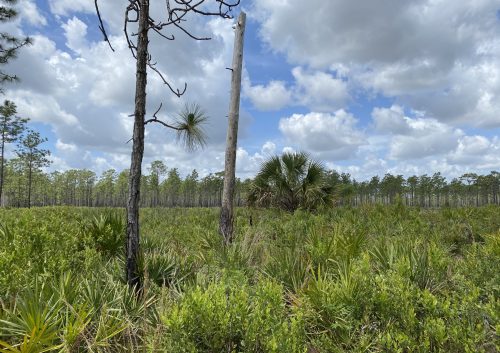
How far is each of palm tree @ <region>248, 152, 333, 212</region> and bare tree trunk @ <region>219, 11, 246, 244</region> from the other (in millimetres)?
5686

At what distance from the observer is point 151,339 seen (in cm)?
334

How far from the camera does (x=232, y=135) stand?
10000 millimetres

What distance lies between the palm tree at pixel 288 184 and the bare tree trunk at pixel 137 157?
35.2ft

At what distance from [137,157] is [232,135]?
5.32 metres

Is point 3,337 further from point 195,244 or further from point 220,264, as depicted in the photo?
point 195,244

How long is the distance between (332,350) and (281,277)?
160 cm

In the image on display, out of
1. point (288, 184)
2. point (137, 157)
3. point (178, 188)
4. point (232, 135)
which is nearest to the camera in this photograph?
point (137, 157)

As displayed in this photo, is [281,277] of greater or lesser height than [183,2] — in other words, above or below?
below

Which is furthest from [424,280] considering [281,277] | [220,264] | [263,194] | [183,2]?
[263,194]

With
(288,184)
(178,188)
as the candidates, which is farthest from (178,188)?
(288,184)

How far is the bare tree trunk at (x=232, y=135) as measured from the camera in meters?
9.50

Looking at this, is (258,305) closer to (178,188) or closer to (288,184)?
(288,184)

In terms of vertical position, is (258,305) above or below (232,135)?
below

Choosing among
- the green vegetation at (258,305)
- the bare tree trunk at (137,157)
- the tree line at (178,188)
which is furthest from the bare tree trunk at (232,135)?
the tree line at (178,188)
